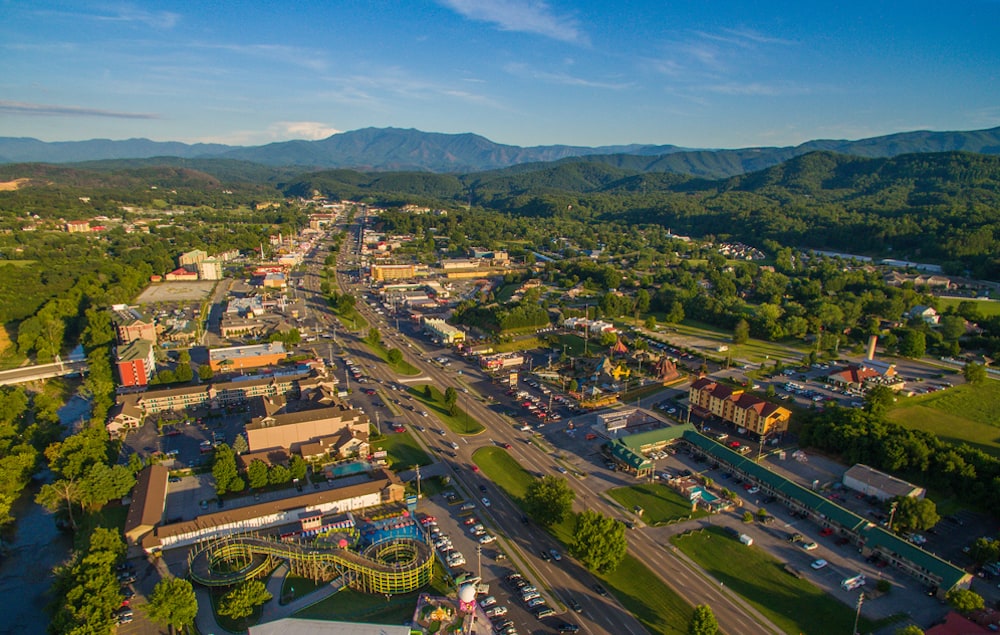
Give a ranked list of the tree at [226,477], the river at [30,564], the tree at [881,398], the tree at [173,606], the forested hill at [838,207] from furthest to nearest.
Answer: the forested hill at [838,207] < the tree at [881,398] < the tree at [226,477] < the river at [30,564] < the tree at [173,606]

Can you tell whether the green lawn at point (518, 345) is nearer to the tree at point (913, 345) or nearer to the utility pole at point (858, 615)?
the tree at point (913, 345)

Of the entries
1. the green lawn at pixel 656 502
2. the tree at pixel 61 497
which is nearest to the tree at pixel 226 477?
the tree at pixel 61 497

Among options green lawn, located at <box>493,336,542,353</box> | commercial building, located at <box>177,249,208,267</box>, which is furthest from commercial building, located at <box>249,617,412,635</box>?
commercial building, located at <box>177,249,208,267</box>

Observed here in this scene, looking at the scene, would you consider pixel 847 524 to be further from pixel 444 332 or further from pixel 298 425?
pixel 444 332

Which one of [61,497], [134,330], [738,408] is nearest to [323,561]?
[61,497]

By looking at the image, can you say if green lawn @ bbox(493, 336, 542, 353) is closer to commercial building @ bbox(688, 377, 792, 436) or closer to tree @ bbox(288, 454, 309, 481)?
commercial building @ bbox(688, 377, 792, 436)

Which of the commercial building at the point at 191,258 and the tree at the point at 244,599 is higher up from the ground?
the commercial building at the point at 191,258
